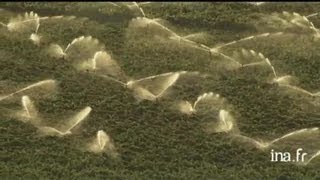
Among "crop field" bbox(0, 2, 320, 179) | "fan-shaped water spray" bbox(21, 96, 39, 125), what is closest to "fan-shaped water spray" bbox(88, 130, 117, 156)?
"crop field" bbox(0, 2, 320, 179)

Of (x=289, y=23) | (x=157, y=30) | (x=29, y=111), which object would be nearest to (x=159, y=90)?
(x=157, y=30)

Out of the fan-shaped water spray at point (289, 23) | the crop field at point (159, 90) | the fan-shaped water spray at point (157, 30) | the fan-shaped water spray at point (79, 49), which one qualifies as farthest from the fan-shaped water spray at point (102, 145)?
the fan-shaped water spray at point (289, 23)

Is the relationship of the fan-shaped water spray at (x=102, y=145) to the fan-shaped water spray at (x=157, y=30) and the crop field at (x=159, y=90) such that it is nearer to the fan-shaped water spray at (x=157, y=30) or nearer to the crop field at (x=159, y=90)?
the crop field at (x=159, y=90)

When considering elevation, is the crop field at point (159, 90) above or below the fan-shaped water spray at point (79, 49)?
below

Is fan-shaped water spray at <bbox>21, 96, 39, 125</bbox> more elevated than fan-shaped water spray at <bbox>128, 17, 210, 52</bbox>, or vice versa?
fan-shaped water spray at <bbox>128, 17, 210, 52</bbox>

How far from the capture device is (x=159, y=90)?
1675 mm

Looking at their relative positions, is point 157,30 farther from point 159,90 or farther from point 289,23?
point 289,23

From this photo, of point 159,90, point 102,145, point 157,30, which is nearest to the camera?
point 102,145

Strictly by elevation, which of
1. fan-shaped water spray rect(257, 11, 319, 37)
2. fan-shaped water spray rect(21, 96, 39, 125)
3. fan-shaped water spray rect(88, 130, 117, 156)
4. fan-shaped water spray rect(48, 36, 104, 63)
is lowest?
fan-shaped water spray rect(88, 130, 117, 156)

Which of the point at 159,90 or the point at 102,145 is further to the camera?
the point at 159,90

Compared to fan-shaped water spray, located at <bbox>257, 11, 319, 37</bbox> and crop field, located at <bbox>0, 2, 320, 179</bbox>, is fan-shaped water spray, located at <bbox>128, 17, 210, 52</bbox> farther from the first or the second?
fan-shaped water spray, located at <bbox>257, 11, 319, 37</bbox>

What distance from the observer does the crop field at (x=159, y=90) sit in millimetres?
1521

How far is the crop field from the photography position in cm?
152

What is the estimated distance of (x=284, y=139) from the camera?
1.57 m
